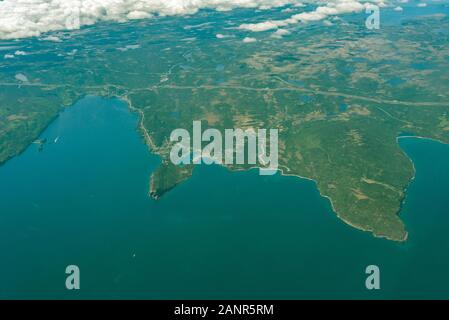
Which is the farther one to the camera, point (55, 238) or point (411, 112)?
point (411, 112)

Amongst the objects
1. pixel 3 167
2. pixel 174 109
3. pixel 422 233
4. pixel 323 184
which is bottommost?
pixel 422 233

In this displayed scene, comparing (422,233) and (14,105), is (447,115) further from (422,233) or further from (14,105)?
(14,105)

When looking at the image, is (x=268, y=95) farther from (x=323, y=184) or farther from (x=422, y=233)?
(x=422, y=233)

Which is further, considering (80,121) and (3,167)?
(80,121)

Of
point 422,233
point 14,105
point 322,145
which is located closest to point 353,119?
point 322,145

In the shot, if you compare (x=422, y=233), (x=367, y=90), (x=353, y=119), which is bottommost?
(x=422, y=233)

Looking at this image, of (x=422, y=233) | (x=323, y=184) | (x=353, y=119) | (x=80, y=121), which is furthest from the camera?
(x=80, y=121)

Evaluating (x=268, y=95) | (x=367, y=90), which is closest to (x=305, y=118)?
(x=268, y=95)

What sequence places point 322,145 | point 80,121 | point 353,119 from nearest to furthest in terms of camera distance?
point 322,145 < point 353,119 < point 80,121

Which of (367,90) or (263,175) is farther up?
(367,90)
